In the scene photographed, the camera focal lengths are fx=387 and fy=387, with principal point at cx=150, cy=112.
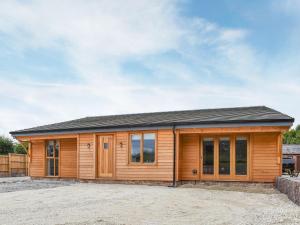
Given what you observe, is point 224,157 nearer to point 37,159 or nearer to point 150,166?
point 150,166

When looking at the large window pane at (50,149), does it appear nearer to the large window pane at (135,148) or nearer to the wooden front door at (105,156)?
the wooden front door at (105,156)

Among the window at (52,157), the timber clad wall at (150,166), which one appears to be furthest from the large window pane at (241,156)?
the window at (52,157)

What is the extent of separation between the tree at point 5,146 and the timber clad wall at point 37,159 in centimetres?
1638

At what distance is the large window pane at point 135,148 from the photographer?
53.4 feet

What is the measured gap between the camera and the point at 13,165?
25.5 metres

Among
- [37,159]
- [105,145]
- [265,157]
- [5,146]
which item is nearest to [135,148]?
[105,145]

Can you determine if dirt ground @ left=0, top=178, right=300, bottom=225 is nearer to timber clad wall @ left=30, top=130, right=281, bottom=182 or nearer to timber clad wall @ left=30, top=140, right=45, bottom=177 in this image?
timber clad wall @ left=30, top=130, right=281, bottom=182

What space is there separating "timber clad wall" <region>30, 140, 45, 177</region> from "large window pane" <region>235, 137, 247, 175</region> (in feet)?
32.7

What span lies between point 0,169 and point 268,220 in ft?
67.8

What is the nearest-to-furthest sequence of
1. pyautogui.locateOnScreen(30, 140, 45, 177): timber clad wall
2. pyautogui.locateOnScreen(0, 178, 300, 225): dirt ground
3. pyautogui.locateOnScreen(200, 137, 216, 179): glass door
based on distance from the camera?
pyautogui.locateOnScreen(0, 178, 300, 225): dirt ground, pyautogui.locateOnScreen(200, 137, 216, 179): glass door, pyautogui.locateOnScreen(30, 140, 45, 177): timber clad wall

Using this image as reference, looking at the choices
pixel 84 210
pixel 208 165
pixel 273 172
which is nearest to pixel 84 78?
pixel 208 165

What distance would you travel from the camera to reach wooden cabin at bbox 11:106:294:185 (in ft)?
48.2

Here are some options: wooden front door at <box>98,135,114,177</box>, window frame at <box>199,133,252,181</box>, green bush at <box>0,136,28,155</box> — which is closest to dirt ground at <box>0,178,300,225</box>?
window frame at <box>199,133,252,181</box>

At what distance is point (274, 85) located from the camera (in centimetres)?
2150
